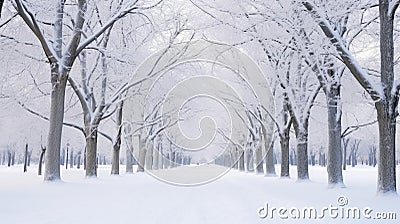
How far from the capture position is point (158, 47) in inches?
900

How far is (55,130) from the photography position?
15.4 meters

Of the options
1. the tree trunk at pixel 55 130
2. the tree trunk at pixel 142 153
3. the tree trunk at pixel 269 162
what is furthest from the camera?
the tree trunk at pixel 142 153

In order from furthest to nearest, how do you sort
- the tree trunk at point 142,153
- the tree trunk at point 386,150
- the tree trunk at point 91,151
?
the tree trunk at point 142,153 → the tree trunk at point 91,151 → the tree trunk at point 386,150

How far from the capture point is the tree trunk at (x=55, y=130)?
597 inches

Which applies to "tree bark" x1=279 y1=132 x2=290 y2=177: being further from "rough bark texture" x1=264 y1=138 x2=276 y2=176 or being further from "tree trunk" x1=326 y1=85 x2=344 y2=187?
"tree trunk" x1=326 y1=85 x2=344 y2=187

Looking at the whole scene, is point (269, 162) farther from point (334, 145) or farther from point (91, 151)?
point (334, 145)

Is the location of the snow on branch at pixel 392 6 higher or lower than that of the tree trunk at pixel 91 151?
higher

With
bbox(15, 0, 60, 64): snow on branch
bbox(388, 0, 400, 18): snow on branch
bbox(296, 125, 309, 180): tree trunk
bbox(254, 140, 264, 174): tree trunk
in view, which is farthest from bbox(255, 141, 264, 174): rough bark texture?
bbox(388, 0, 400, 18): snow on branch

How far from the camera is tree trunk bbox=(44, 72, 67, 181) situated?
15.2 m

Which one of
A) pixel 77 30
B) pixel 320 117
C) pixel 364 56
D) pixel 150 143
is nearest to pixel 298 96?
pixel 364 56

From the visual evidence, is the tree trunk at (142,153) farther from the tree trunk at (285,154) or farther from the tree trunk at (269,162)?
the tree trunk at (285,154)

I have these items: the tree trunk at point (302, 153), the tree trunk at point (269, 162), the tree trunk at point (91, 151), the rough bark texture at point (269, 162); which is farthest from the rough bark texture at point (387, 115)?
the rough bark texture at point (269, 162)

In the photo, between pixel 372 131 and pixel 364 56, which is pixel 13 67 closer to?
pixel 364 56

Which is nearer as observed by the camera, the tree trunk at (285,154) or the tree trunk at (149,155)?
the tree trunk at (285,154)
